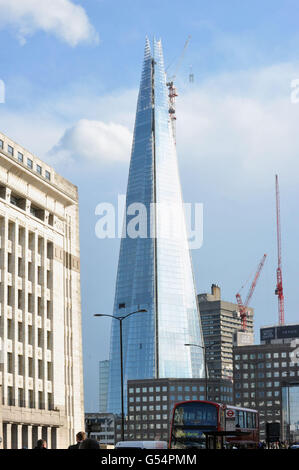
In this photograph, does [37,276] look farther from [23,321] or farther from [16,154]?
[16,154]

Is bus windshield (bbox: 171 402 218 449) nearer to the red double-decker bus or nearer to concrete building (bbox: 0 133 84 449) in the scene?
the red double-decker bus

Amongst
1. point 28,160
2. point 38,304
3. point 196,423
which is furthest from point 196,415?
point 28,160

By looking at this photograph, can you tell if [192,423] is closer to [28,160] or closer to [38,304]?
[38,304]

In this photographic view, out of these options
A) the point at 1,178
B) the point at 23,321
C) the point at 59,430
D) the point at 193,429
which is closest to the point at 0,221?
the point at 1,178

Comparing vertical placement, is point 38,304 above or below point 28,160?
below

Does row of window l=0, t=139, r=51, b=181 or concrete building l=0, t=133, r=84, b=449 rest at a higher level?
row of window l=0, t=139, r=51, b=181

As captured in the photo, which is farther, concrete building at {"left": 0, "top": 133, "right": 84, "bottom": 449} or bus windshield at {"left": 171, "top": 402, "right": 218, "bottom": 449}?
concrete building at {"left": 0, "top": 133, "right": 84, "bottom": 449}

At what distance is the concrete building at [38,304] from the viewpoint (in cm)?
8488

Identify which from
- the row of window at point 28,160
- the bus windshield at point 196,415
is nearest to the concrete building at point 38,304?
the row of window at point 28,160

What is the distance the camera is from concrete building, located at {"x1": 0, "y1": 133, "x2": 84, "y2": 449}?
84.9m

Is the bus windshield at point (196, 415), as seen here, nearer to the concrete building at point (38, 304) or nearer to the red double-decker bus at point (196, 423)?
the red double-decker bus at point (196, 423)

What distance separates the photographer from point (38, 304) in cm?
9356

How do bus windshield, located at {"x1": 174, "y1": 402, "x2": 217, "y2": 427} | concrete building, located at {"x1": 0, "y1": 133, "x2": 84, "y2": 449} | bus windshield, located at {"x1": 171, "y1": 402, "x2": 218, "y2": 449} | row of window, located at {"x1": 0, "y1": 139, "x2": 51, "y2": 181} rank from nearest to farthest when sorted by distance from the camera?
bus windshield, located at {"x1": 171, "y1": 402, "x2": 218, "y2": 449}, bus windshield, located at {"x1": 174, "y1": 402, "x2": 217, "y2": 427}, concrete building, located at {"x1": 0, "y1": 133, "x2": 84, "y2": 449}, row of window, located at {"x1": 0, "y1": 139, "x2": 51, "y2": 181}

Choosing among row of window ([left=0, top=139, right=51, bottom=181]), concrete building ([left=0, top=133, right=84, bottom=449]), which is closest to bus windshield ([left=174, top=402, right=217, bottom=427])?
concrete building ([left=0, top=133, right=84, bottom=449])
